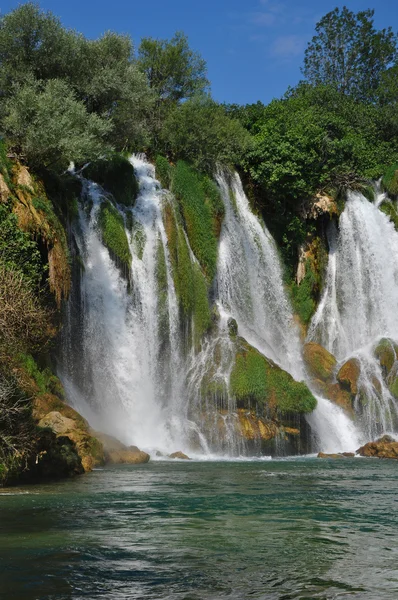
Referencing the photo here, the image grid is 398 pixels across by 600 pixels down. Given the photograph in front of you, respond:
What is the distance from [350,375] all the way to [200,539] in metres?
22.9

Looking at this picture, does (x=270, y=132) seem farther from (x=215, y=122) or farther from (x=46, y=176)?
(x=46, y=176)

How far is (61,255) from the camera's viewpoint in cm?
2530

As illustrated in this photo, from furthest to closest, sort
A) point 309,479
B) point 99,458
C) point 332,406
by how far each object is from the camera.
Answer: point 332,406, point 99,458, point 309,479

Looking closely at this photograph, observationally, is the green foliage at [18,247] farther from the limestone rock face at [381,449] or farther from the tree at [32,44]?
the limestone rock face at [381,449]

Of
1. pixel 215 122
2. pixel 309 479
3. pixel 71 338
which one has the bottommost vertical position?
pixel 309 479

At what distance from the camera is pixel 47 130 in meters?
27.9

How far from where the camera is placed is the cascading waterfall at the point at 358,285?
39.2 m

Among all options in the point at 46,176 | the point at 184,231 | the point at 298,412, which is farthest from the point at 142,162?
the point at 298,412

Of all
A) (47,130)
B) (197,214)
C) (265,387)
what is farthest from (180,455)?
(197,214)

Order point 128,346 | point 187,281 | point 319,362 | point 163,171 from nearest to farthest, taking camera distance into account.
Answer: point 128,346, point 187,281, point 319,362, point 163,171

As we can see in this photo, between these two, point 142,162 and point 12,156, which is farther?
point 142,162

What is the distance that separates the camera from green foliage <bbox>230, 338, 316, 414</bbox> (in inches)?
1146

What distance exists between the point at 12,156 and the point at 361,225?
72.5ft

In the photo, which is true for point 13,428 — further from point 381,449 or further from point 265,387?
point 381,449
